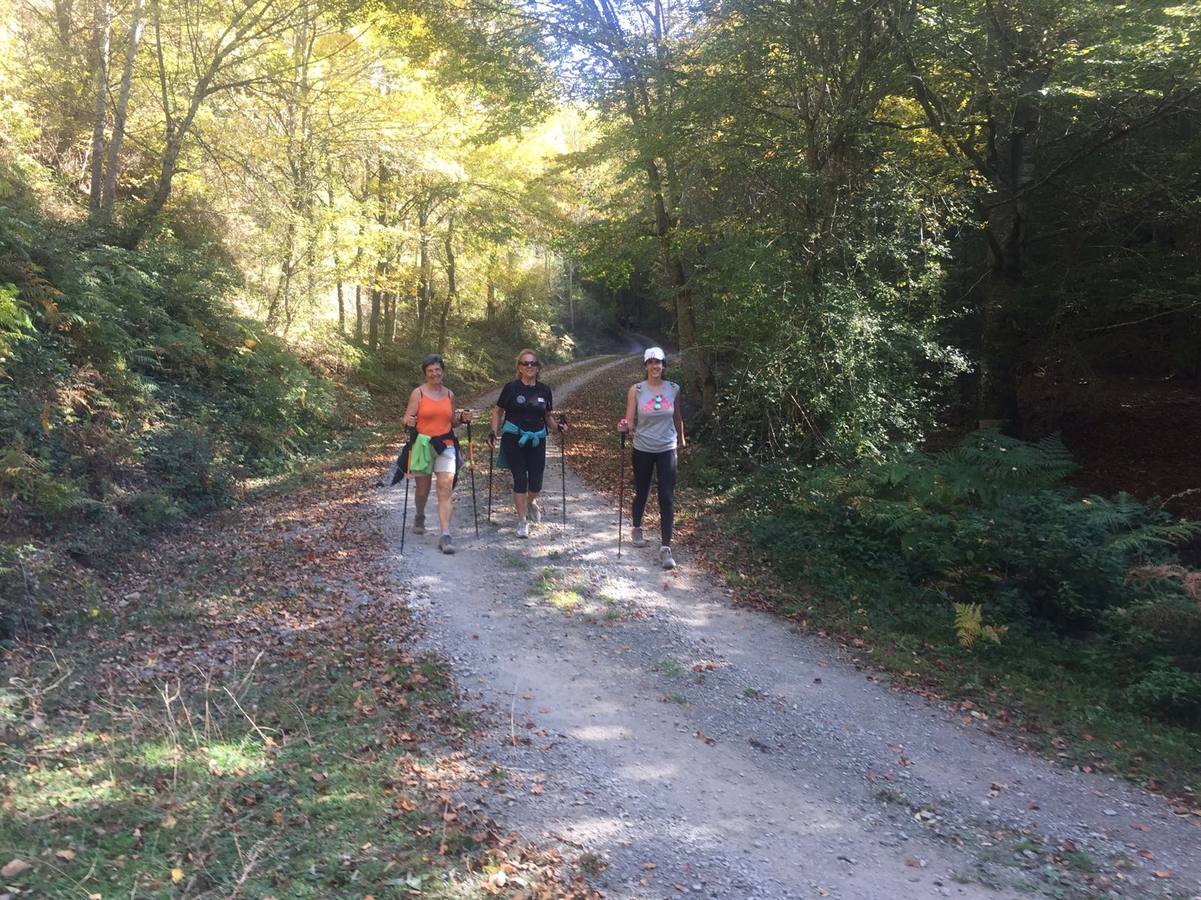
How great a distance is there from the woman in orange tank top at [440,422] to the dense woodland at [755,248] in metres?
3.13

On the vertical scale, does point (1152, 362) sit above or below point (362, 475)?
above

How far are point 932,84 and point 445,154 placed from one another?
43.7 feet

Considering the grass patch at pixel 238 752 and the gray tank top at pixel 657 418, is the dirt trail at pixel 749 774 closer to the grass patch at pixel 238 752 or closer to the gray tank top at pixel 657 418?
the grass patch at pixel 238 752

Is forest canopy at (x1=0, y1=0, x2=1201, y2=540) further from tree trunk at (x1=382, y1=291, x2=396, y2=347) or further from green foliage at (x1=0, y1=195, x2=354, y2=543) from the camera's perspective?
tree trunk at (x1=382, y1=291, x2=396, y2=347)

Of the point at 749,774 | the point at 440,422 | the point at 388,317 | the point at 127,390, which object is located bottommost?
the point at 749,774

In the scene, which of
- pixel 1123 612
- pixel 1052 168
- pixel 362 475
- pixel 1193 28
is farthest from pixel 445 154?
pixel 1123 612

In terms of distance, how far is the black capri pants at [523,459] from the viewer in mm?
8391

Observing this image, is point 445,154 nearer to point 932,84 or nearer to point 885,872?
point 932,84

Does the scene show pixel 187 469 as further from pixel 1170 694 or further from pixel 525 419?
pixel 1170 694

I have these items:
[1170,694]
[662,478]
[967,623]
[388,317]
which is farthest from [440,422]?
[388,317]

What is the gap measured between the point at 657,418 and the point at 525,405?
1516 mm

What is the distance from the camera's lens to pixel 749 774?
179 inches

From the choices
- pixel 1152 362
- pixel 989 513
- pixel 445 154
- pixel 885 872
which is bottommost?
pixel 885 872

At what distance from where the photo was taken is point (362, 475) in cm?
1233
